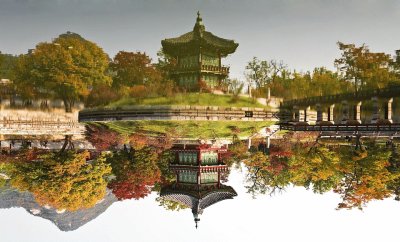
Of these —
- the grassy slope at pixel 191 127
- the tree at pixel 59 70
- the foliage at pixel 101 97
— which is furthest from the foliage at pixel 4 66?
the grassy slope at pixel 191 127

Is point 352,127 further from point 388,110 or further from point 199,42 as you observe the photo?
point 199,42

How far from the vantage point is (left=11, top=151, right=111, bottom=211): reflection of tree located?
30.7m

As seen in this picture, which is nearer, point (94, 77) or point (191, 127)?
point (191, 127)

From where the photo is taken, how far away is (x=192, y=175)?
1512 inches

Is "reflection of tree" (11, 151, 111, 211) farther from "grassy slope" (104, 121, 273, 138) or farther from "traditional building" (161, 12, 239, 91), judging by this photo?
"traditional building" (161, 12, 239, 91)

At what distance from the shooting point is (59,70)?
55.2m

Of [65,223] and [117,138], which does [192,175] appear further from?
[65,223]

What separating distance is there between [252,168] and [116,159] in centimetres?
1555

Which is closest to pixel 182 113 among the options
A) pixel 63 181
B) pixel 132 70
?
pixel 63 181

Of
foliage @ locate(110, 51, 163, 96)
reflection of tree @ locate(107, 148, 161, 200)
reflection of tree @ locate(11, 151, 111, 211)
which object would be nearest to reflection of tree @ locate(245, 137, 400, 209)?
reflection of tree @ locate(107, 148, 161, 200)

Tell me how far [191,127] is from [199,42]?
19.7 meters

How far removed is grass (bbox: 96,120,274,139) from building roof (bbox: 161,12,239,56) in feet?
58.5

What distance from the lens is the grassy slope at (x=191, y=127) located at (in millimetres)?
47469

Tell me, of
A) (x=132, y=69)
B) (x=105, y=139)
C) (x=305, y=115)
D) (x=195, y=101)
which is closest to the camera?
(x=105, y=139)
